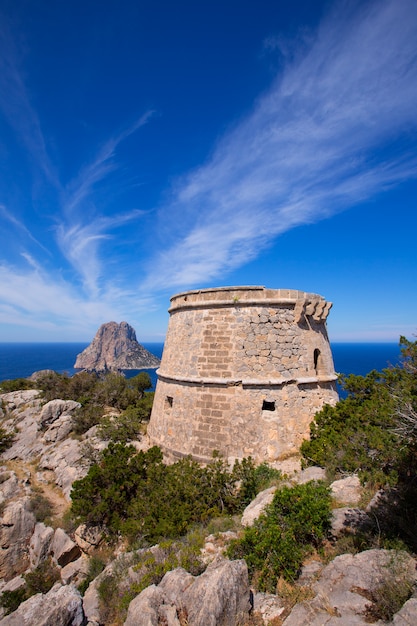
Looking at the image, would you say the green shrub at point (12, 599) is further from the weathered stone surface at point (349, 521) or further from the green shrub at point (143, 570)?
the weathered stone surface at point (349, 521)

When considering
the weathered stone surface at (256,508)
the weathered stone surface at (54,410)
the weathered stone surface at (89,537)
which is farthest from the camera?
the weathered stone surface at (54,410)

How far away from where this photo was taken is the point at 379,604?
3574mm

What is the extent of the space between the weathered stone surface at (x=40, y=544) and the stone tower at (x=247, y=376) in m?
4.43

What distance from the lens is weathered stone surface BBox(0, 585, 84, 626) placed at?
5117 millimetres

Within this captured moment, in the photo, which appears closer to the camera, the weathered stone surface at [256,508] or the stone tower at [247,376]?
the weathered stone surface at [256,508]

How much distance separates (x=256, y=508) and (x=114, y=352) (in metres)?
120

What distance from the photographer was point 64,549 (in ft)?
30.3

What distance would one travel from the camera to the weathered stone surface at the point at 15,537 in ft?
33.6

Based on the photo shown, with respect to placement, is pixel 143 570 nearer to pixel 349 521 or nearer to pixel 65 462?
pixel 349 521

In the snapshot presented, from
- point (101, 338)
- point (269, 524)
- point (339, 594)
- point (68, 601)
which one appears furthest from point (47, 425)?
point (101, 338)

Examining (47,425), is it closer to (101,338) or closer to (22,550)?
(22,550)

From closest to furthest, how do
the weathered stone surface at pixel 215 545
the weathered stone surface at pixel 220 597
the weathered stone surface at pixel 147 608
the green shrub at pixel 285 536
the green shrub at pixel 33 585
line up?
the weathered stone surface at pixel 220 597, the weathered stone surface at pixel 147 608, the green shrub at pixel 285 536, the weathered stone surface at pixel 215 545, the green shrub at pixel 33 585

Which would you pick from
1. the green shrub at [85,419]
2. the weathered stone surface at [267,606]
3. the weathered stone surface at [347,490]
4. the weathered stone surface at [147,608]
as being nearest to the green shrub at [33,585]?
the weathered stone surface at [147,608]

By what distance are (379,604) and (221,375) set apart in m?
7.43
